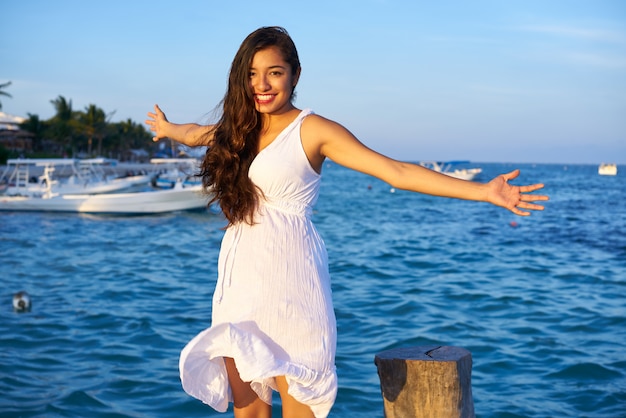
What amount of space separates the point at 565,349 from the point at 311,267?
605 centimetres

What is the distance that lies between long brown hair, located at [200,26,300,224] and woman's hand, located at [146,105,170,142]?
859 mm

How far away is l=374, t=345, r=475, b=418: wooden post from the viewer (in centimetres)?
312

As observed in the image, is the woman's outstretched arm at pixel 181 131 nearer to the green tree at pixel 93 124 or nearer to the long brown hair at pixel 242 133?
the long brown hair at pixel 242 133

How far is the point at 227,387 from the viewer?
2.87m

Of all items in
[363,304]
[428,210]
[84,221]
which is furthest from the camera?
[428,210]

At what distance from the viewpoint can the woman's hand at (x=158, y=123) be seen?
358 cm

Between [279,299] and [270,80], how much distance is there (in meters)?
0.88

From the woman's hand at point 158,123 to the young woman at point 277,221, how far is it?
845 mm

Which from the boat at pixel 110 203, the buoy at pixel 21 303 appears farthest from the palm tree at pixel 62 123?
the buoy at pixel 21 303

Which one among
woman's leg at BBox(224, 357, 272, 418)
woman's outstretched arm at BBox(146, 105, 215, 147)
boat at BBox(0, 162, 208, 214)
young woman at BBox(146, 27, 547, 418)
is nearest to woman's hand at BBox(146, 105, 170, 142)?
woman's outstretched arm at BBox(146, 105, 215, 147)

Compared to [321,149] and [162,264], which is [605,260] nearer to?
[162,264]

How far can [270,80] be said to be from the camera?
2721 millimetres

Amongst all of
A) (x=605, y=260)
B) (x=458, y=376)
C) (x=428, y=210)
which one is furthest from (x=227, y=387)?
(x=428, y=210)

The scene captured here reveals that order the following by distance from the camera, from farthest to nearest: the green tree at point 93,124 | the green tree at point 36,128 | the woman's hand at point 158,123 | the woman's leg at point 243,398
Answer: the green tree at point 93,124
the green tree at point 36,128
the woman's hand at point 158,123
the woman's leg at point 243,398
